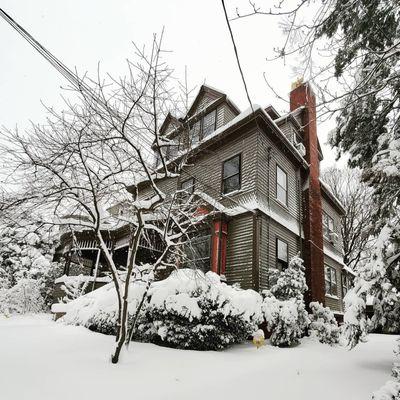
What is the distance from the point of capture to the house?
10.5m

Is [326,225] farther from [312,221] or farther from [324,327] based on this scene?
[324,327]

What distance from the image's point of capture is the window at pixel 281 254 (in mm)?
11305

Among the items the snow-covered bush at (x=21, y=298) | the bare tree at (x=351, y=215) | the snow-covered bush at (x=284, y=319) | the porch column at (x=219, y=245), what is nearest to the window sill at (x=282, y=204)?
the porch column at (x=219, y=245)

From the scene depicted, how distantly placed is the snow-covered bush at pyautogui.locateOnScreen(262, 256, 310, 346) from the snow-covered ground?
1.15 m

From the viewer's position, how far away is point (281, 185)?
503 inches

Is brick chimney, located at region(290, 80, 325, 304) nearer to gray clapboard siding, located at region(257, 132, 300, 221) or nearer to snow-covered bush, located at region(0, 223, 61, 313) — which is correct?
gray clapboard siding, located at region(257, 132, 300, 221)

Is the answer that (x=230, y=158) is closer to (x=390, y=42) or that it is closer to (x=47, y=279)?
(x=390, y=42)

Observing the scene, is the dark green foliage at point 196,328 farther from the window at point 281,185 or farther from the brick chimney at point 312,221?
the window at point 281,185

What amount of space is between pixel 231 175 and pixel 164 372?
8.79 m

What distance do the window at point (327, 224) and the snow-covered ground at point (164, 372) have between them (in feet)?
33.6

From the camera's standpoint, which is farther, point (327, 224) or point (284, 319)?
point (327, 224)

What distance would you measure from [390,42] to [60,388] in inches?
311

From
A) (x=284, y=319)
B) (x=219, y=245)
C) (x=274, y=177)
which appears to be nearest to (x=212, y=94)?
(x=274, y=177)

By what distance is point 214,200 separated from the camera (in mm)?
11508
